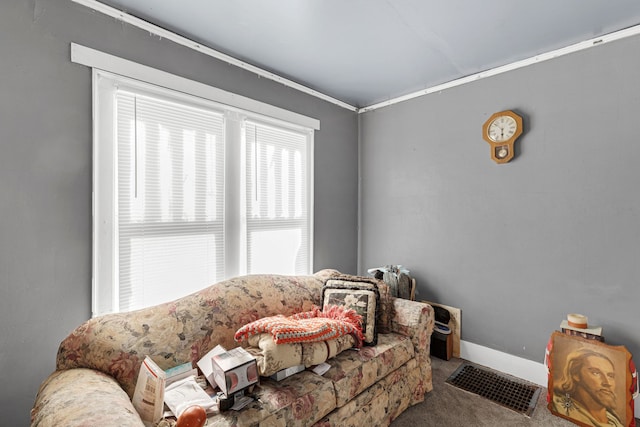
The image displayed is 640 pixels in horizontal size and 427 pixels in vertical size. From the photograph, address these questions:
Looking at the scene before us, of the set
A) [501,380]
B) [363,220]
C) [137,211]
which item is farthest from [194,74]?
[501,380]

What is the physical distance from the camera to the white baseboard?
2443 millimetres

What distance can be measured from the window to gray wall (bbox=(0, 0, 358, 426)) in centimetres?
9

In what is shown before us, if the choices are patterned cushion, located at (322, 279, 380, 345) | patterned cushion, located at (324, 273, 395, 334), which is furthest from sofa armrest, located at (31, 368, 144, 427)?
patterned cushion, located at (324, 273, 395, 334)

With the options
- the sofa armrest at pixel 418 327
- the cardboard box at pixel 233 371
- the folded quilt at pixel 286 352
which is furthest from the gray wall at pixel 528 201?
the cardboard box at pixel 233 371

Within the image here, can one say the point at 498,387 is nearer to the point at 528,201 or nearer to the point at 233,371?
the point at 528,201

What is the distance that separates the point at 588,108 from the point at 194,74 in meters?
2.95

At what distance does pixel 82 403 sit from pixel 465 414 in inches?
86.9

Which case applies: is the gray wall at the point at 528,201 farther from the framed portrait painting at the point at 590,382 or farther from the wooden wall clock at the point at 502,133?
the framed portrait painting at the point at 590,382

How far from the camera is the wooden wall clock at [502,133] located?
8.29 feet

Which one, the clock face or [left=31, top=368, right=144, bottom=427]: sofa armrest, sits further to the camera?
the clock face

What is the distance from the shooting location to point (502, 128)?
2.60 metres

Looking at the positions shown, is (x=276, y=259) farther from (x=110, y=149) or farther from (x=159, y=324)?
(x=110, y=149)

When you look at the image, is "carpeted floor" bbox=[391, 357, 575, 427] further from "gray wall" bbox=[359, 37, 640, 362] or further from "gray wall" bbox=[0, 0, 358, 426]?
"gray wall" bbox=[0, 0, 358, 426]

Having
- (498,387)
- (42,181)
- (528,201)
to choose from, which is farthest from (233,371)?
(528,201)
